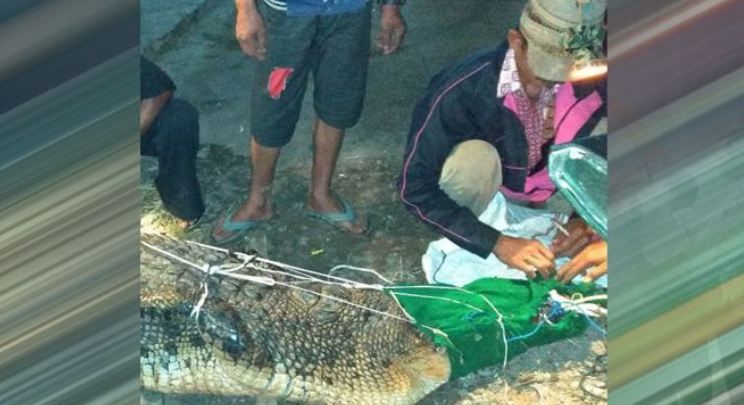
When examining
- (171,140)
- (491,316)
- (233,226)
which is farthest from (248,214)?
(491,316)

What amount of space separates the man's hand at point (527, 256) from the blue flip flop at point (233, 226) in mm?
Result: 857

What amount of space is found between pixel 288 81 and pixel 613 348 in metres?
1.47

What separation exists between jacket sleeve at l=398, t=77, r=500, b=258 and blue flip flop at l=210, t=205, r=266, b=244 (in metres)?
0.53

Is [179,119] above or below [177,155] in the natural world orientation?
above

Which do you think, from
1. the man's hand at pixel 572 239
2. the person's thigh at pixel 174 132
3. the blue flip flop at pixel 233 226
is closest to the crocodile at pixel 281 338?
the blue flip flop at pixel 233 226

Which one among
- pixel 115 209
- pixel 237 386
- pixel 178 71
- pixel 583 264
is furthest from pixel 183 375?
pixel 583 264

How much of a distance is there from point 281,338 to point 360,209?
0.53 metres

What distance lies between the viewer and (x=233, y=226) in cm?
573

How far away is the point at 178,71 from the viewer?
18.6ft

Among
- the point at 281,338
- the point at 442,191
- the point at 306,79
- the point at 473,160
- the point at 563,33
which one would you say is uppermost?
the point at 563,33

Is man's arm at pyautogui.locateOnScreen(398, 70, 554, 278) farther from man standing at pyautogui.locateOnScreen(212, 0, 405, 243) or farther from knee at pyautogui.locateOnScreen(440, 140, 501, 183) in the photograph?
man standing at pyautogui.locateOnScreen(212, 0, 405, 243)

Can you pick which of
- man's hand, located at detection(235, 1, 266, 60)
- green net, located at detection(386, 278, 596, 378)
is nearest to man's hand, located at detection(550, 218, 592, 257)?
green net, located at detection(386, 278, 596, 378)

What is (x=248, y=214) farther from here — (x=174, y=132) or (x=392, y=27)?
(x=392, y=27)

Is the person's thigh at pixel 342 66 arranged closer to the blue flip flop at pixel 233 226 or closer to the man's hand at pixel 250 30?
the man's hand at pixel 250 30
